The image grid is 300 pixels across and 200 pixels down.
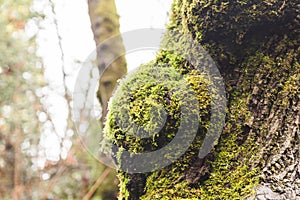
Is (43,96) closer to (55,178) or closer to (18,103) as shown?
(18,103)

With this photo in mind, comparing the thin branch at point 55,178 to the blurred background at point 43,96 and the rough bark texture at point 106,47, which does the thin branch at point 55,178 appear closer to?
the blurred background at point 43,96

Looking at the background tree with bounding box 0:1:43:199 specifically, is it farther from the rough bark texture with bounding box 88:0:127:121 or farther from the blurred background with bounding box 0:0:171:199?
the rough bark texture with bounding box 88:0:127:121

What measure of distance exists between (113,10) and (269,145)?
1.68 meters

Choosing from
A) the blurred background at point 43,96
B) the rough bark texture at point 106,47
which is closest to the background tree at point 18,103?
the blurred background at point 43,96

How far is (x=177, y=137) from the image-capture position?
833mm

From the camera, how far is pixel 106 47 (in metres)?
2.14

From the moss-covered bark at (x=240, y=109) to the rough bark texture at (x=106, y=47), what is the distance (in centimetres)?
115

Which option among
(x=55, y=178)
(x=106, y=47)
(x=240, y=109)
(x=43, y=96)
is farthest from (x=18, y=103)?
(x=240, y=109)

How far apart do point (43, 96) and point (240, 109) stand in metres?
3.34

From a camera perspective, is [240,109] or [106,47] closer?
[240,109]

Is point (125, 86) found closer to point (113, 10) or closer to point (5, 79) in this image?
point (113, 10)

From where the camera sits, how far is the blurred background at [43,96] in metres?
3.51

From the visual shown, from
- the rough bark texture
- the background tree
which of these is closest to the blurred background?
the background tree

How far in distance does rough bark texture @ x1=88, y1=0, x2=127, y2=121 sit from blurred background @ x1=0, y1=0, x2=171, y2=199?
3.22ft
